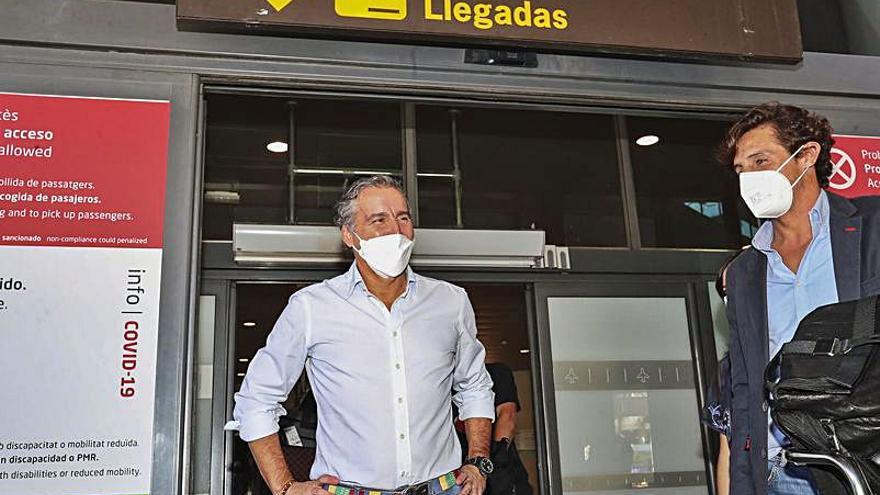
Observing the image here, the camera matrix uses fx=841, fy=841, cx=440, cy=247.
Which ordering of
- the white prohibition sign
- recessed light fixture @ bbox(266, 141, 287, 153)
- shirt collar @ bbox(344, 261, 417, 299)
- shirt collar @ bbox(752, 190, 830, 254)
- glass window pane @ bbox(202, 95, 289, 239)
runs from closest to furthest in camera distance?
shirt collar @ bbox(752, 190, 830, 254), shirt collar @ bbox(344, 261, 417, 299), the white prohibition sign, glass window pane @ bbox(202, 95, 289, 239), recessed light fixture @ bbox(266, 141, 287, 153)

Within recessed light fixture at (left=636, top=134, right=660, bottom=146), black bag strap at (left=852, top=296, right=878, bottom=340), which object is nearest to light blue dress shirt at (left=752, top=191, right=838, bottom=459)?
black bag strap at (left=852, top=296, right=878, bottom=340)

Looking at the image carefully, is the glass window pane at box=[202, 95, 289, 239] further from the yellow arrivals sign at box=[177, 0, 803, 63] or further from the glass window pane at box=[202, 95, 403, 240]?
the yellow arrivals sign at box=[177, 0, 803, 63]

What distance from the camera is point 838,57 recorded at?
2490mm

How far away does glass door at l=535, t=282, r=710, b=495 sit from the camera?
4707 mm

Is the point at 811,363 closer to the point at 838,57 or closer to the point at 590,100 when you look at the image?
the point at 590,100

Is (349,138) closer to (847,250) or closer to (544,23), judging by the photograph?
(544,23)

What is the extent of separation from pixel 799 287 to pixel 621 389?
3.18 meters

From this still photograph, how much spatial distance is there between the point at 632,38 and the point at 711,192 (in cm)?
327

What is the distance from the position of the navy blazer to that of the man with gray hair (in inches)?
26.1

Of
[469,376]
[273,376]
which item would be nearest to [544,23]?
[469,376]

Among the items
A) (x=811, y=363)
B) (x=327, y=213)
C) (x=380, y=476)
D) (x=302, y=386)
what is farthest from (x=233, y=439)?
(x=811, y=363)

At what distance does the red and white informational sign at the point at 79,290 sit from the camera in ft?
5.78

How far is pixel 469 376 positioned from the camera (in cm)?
234

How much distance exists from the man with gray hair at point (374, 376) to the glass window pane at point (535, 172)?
2579mm
